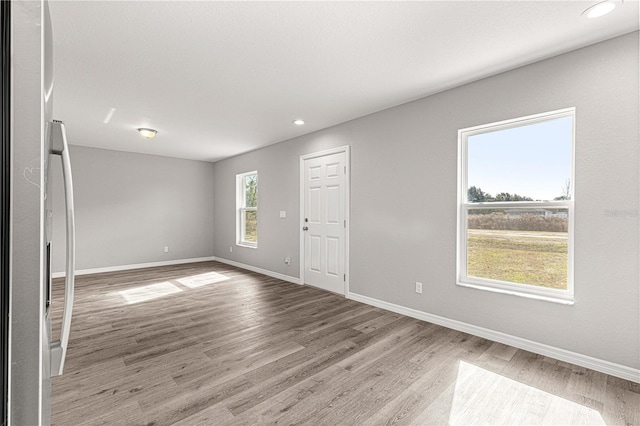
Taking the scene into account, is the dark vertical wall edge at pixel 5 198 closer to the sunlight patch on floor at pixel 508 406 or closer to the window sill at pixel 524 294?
the sunlight patch on floor at pixel 508 406

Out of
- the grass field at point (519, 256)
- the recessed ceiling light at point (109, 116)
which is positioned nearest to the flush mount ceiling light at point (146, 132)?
the recessed ceiling light at point (109, 116)

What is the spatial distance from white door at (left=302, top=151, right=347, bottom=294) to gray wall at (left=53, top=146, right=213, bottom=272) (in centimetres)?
355

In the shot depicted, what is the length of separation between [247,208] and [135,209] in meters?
2.37

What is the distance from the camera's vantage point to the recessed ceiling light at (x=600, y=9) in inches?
73.4

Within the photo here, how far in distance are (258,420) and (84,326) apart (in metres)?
2.55

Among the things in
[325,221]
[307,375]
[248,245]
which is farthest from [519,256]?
[248,245]

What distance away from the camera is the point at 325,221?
4562mm

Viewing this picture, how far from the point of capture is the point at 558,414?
71.1 inches

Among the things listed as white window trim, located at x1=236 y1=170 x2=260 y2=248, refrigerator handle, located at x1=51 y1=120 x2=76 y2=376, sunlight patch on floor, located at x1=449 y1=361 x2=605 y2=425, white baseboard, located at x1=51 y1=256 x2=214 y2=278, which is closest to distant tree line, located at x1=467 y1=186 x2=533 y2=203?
sunlight patch on floor, located at x1=449 y1=361 x2=605 y2=425

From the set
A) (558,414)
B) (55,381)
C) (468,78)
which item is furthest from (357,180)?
(55,381)

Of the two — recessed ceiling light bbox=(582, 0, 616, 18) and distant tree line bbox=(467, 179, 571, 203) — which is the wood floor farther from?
recessed ceiling light bbox=(582, 0, 616, 18)

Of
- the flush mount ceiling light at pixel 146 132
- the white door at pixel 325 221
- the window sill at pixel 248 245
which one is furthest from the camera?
the window sill at pixel 248 245

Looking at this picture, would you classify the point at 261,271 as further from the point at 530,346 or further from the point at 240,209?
the point at 530,346

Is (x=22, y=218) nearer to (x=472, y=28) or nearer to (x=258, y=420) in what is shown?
(x=258, y=420)
